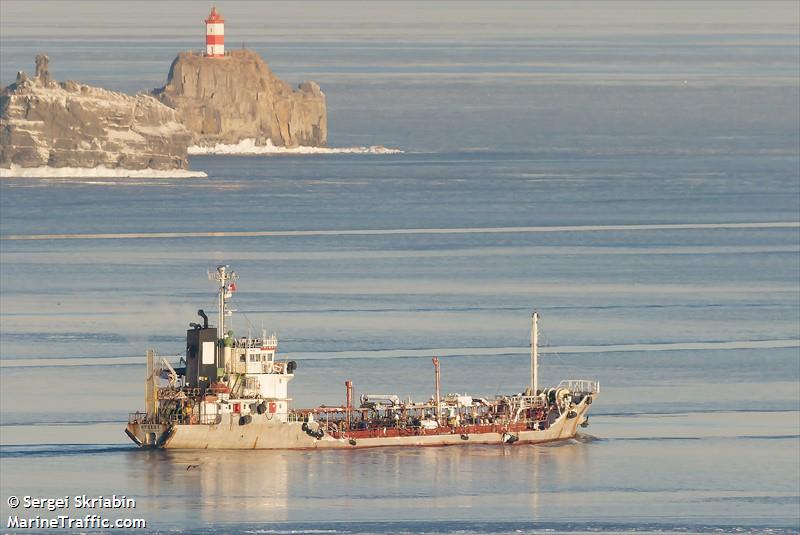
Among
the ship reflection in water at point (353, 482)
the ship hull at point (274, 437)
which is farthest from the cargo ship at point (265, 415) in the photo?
the ship reflection in water at point (353, 482)

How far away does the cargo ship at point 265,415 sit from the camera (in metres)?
72.6

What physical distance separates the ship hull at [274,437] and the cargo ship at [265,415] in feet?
0.09

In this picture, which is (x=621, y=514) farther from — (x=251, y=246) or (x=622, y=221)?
(x=622, y=221)

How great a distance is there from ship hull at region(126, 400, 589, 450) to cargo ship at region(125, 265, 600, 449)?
28 millimetres

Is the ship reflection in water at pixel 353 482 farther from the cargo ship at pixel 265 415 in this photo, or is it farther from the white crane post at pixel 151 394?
the white crane post at pixel 151 394

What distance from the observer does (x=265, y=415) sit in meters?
72.9

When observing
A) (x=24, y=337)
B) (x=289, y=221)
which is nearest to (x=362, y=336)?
(x=24, y=337)

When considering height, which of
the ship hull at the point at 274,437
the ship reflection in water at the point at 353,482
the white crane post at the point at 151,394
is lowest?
the ship reflection in water at the point at 353,482

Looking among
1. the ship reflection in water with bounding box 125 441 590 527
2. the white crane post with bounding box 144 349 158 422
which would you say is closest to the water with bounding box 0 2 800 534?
the ship reflection in water with bounding box 125 441 590 527

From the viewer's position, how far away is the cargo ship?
72.6 meters

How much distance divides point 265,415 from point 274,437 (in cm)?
68

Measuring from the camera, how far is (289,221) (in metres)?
174

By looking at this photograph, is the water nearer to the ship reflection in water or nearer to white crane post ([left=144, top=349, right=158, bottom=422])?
the ship reflection in water

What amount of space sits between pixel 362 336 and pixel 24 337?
42.9ft
